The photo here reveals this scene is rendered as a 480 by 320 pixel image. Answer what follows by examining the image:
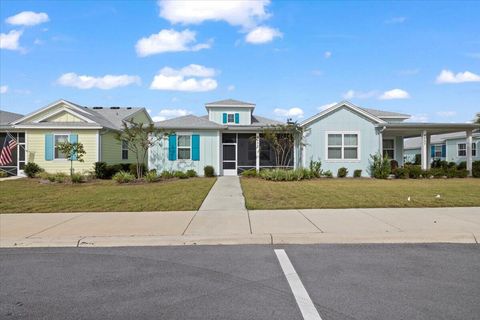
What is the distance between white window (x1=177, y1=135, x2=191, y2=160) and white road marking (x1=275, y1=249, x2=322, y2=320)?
17.4m

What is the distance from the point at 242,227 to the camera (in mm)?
7746

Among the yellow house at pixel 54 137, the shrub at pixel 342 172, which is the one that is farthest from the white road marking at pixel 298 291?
the yellow house at pixel 54 137

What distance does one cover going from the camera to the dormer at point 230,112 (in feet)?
93.1

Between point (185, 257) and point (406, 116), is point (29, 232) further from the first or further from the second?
point (406, 116)

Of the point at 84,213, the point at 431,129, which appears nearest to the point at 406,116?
the point at 431,129

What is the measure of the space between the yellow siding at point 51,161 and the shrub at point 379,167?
1711cm

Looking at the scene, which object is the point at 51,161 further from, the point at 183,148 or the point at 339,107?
the point at 339,107

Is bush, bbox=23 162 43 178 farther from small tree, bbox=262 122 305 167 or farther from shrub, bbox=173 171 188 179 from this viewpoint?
small tree, bbox=262 122 305 167

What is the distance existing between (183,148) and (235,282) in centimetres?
1858

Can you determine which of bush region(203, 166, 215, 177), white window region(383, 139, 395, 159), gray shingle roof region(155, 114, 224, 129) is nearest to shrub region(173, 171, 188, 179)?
bush region(203, 166, 215, 177)

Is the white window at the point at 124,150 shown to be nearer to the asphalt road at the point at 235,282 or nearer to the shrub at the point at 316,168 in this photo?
the shrub at the point at 316,168

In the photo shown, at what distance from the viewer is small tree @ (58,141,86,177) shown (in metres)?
20.9

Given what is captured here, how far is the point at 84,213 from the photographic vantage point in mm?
9672

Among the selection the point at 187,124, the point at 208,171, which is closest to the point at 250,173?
the point at 208,171
